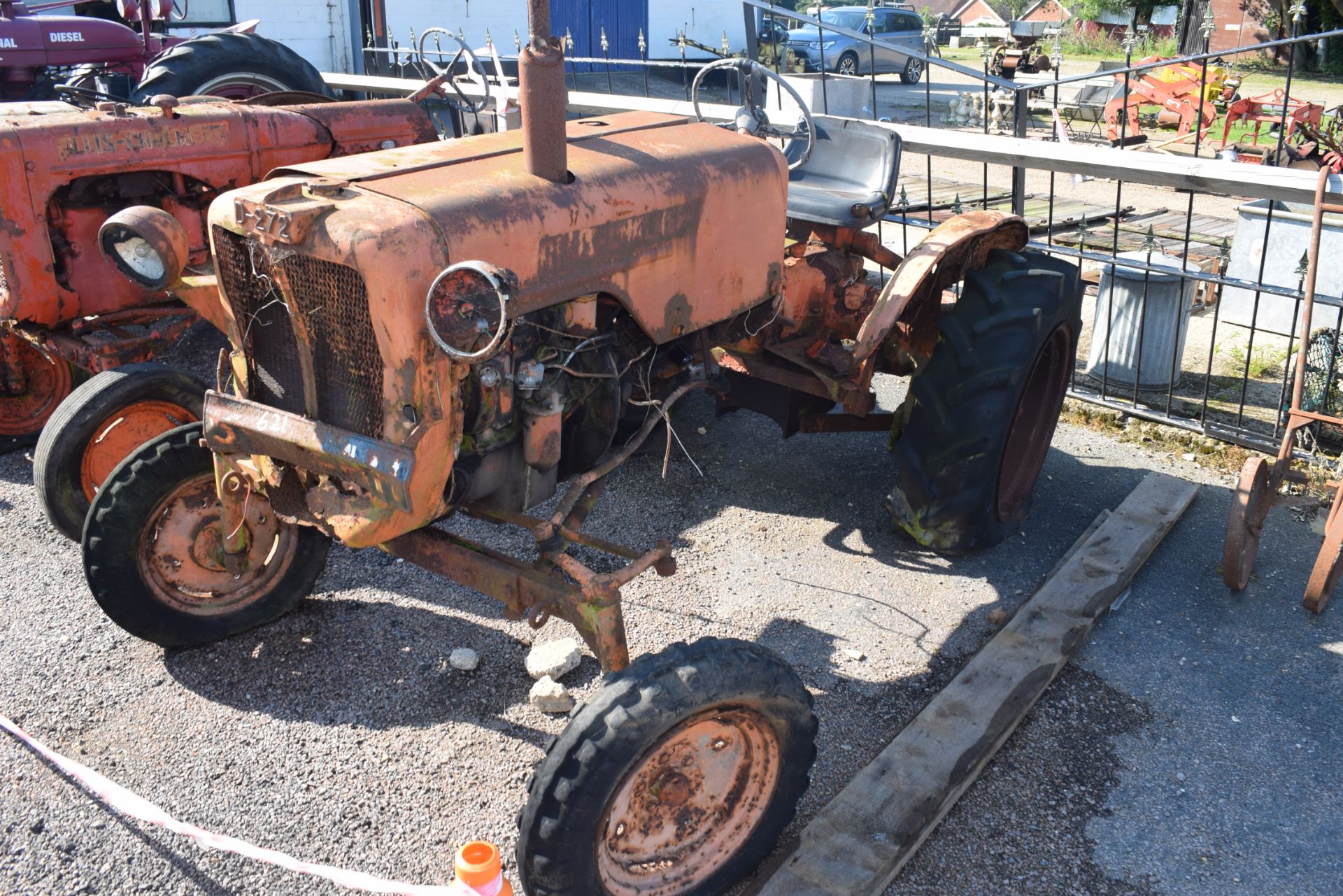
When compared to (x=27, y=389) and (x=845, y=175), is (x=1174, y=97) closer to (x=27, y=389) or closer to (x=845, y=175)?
(x=845, y=175)

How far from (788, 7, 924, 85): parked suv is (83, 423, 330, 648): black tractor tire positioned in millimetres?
16524

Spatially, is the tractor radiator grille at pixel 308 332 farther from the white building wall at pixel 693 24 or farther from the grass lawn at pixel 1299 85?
the white building wall at pixel 693 24

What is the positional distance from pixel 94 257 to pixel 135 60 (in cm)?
321

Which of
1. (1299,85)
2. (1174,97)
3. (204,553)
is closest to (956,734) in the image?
(204,553)

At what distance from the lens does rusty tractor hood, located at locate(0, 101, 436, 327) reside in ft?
14.8

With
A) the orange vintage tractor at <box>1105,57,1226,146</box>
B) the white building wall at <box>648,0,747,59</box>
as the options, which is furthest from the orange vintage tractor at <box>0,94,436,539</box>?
the white building wall at <box>648,0,747,59</box>

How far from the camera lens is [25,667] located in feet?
11.2

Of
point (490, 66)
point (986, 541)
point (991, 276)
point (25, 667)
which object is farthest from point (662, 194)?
point (490, 66)

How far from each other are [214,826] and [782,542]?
2.16 metres

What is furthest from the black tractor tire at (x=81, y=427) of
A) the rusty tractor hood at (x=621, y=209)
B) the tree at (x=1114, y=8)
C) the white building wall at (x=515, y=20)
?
the tree at (x=1114, y=8)

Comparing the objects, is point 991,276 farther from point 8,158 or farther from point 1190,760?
point 8,158

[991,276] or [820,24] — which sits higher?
[820,24]

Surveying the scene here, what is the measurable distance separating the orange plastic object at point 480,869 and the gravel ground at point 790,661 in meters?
0.61

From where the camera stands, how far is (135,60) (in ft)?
23.9
